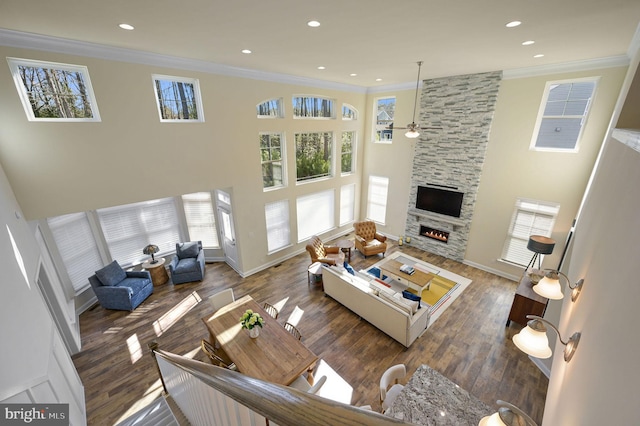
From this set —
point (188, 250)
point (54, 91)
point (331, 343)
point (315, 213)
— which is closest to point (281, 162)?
point (315, 213)

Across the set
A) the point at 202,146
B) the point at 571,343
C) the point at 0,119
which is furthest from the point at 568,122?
the point at 0,119

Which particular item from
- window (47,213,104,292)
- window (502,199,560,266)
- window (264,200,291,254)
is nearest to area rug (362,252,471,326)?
window (502,199,560,266)

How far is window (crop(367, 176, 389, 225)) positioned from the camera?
9.50 metres

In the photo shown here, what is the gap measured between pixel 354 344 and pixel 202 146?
5289 mm

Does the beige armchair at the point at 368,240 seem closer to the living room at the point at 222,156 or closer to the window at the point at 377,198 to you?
the window at the point at 377,198

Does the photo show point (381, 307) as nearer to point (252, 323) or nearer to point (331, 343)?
point (331, 343)

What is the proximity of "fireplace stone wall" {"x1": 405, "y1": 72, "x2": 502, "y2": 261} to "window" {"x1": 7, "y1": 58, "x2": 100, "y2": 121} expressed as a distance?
7.93 metres

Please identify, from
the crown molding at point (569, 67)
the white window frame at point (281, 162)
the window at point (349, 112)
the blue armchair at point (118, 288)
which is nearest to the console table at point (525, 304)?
the crown molding at point (569, 67)

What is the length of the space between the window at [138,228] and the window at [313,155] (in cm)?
395

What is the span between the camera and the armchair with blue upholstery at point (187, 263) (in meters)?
6.89

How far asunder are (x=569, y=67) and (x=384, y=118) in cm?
461

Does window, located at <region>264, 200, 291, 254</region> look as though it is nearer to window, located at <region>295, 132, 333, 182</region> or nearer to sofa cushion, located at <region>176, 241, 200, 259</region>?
window, located at <region>295, 132, 333, 182</region>

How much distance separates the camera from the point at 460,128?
23.6 ft

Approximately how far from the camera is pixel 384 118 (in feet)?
29.2
